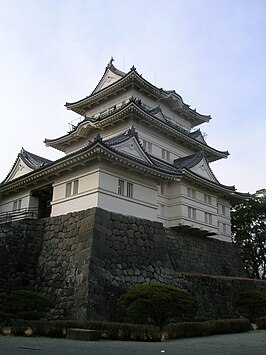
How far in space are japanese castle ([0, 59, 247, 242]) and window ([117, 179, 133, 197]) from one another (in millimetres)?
52

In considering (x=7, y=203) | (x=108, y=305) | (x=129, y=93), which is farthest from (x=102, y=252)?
(x=129, y=93)

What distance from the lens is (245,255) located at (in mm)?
36875

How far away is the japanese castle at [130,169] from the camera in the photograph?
59.7ft

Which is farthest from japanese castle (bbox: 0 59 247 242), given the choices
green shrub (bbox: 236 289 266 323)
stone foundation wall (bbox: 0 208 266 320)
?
green shrub (bbox: 236 289 266 323)

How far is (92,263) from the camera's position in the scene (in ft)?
51.2

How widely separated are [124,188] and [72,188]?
106 inches

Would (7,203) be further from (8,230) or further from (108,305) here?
(108,305)

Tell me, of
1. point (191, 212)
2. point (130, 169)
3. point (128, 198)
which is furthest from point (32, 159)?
point (191, 212)

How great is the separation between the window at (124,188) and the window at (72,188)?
2155 mm

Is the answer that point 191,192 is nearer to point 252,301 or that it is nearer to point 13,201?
point 252,301

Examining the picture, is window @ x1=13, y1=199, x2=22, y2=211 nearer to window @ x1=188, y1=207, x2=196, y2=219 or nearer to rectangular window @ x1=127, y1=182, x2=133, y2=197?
rectangular window @ x1=127, y1=182, x2=133, y2=197

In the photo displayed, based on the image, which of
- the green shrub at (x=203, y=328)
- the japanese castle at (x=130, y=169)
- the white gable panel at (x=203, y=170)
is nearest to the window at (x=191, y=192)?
the japanese castle at (x=130, y=169)

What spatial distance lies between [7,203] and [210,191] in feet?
46.4

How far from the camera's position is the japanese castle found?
18.2 metres
